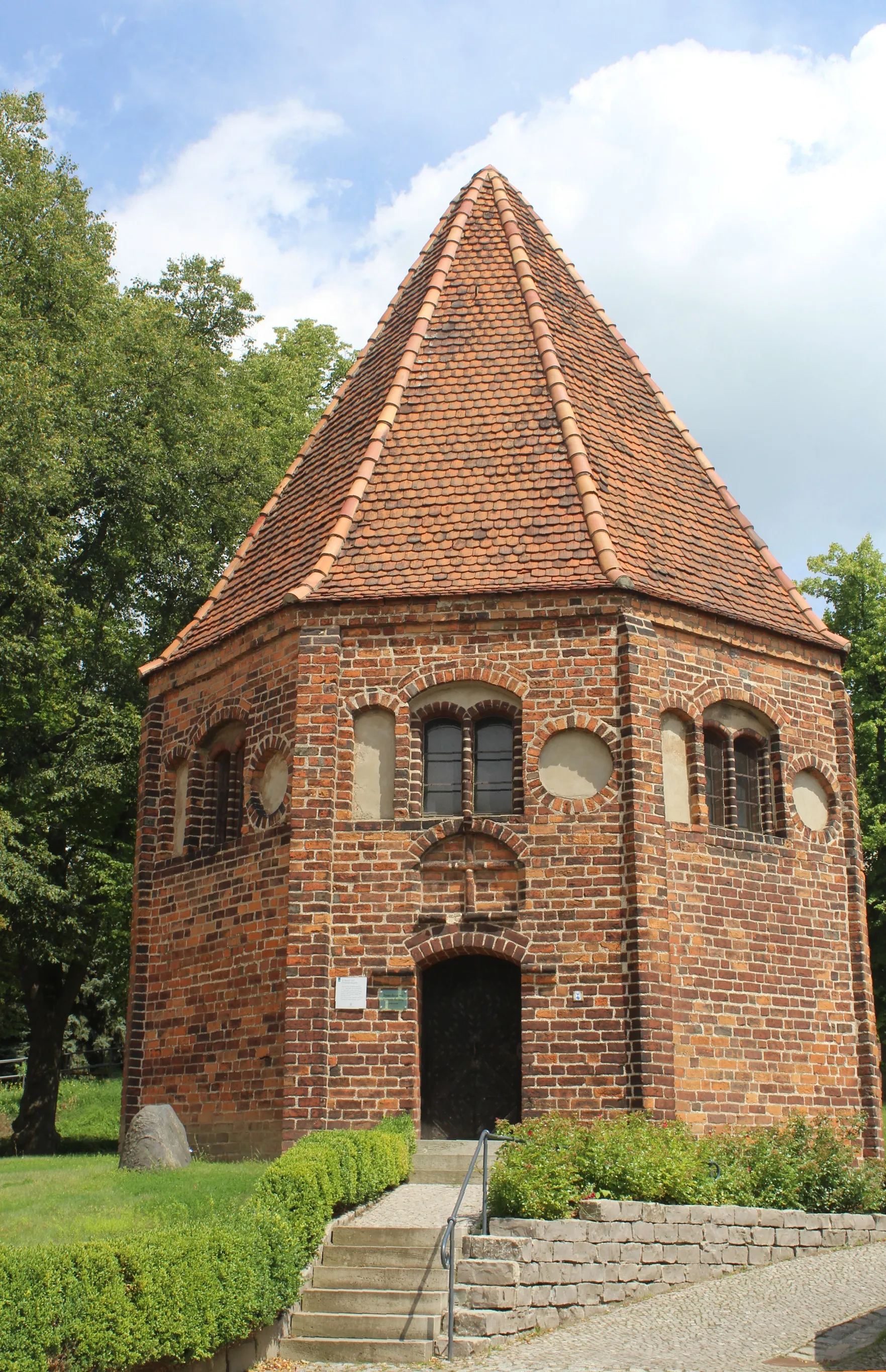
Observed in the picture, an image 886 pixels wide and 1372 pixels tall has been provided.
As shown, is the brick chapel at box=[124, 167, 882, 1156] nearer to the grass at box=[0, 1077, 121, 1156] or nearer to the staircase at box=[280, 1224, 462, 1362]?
the staircase at box=[280, 1224, 462, 1362]

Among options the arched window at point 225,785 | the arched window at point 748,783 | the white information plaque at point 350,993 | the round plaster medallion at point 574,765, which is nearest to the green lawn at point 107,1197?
the white information plaque at point 350,993

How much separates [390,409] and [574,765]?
547cm

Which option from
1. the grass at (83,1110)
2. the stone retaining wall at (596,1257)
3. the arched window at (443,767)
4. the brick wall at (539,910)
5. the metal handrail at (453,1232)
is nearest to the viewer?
the metal handrail at (453,1232)

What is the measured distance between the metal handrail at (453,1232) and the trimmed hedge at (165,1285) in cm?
104

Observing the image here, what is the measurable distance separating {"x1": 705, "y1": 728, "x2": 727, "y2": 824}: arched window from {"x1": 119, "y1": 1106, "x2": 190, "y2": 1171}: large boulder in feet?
21.8

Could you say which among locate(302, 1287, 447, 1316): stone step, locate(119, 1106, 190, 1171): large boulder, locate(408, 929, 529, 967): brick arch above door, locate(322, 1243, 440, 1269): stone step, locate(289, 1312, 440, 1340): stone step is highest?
locate(408, 929, 529, 967): brick arch above door

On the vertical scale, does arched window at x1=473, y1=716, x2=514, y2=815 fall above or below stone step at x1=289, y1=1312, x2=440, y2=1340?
above

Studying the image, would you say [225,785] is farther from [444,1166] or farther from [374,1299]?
[374,1299]

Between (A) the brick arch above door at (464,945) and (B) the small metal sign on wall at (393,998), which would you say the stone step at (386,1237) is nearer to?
(B) the small metal sign on wall at (393,998)

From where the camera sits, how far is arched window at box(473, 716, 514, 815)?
1423cm

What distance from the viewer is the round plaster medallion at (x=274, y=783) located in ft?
48.0

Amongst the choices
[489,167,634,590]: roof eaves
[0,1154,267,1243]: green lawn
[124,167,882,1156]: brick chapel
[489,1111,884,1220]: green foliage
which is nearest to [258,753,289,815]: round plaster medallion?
[124,167,882,1156]: brick chapel

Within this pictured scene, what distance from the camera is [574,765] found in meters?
14.0

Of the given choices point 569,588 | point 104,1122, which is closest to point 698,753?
point 569,588
